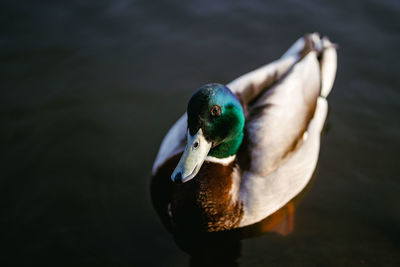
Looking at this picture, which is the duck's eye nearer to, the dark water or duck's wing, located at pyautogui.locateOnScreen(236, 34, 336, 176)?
duck's wing, located at pyautogui.locateOnScreen(236, 34, 336, 176)

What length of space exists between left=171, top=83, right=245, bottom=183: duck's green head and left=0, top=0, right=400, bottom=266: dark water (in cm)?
97

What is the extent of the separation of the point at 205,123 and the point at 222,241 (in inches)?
43.8

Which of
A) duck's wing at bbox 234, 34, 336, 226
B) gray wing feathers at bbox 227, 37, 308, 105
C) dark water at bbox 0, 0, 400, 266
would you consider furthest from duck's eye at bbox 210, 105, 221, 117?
dark water at bbox 0, 0, 400, 266

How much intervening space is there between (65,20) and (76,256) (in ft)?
10.8

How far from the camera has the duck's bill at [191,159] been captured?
2.66 meters

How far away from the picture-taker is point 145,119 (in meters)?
4.38

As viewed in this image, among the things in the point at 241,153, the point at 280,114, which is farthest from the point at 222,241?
the point at 280,114

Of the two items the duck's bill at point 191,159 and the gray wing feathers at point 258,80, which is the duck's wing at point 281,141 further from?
the duck's bill at point 191,159

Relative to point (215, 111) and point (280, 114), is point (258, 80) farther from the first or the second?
point (215, 111)

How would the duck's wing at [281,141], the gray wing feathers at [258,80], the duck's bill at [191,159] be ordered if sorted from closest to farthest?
the duck's bill at [191,159]
the duck's wing at [281,141]
the gray wing feathers at [258,80]

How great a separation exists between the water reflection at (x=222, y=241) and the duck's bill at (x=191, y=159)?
2.84ft

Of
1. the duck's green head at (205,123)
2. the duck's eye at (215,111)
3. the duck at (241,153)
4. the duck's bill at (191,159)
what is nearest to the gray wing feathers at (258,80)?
the duck at (241,153)

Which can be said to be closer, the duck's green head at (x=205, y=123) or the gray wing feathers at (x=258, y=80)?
the duck's green head at (x=205, y=123)

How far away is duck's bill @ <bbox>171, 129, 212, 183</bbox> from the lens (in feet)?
8.73
